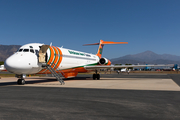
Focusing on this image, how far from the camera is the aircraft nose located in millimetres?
14445

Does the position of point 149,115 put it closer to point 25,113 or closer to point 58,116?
point 58,116

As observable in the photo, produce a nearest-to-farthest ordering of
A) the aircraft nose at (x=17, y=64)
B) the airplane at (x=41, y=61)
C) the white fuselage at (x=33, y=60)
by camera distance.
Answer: the aircraft nose at (x=17, y=64)
the white fuselage at (x=33, y=60)
the airplane at (x=41, y=61)

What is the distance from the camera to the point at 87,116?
5.55 metres

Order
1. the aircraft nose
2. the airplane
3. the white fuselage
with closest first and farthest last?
the aircraft nose < the white fuselage < the airplane

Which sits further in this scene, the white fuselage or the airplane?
the airplane

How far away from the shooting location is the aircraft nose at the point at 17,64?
1445cm

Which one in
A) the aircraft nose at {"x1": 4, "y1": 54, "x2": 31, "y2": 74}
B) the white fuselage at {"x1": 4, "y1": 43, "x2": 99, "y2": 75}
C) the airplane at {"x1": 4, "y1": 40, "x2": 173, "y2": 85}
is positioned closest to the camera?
the aircraft nose at {"x1": 4, "y1": 54, "x2": 31, "y2": 74}

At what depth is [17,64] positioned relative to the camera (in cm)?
1465

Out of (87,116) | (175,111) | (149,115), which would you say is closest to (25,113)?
(87,116)

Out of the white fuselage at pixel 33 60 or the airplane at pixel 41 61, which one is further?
the airplane at pixel 41 61

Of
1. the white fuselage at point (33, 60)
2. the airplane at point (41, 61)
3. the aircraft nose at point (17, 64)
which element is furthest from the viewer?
the airplane at point (41, 61)

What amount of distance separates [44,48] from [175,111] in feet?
45.3

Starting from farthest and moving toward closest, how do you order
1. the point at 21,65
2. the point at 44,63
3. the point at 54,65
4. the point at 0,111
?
the point at 54,65 < the point at 44,63 < the point at 21,65 < the point at 0,111

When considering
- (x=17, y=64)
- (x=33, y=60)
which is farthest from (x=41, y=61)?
(x=17, y=64)
